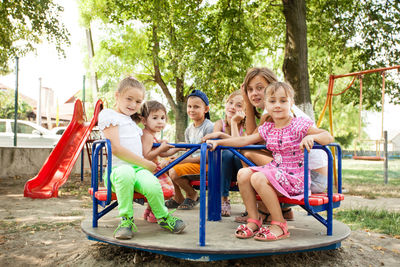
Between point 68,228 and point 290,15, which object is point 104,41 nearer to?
point 290,15

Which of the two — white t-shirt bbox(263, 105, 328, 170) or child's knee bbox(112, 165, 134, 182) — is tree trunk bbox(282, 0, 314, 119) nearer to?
white t-shirt bbox(263, 105, 328, 170)

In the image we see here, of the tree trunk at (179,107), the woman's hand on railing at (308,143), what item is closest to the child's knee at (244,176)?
the woman's hand on railing at (308,143)

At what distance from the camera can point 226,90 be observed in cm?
1116

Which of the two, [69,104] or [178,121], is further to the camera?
[69,104]

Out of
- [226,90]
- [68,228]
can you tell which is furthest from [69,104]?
[68,228]

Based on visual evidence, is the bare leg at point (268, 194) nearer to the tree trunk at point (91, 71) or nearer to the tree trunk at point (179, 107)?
the tree trunk at point (179, 107)

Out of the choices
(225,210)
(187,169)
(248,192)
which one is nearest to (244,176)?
(248,192)

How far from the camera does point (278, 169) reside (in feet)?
9.75

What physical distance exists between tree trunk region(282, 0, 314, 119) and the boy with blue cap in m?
4.11

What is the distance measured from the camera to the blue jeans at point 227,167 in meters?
3.82

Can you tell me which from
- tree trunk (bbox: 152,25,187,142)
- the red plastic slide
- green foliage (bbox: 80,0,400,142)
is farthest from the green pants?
tree trunk (bbox: 152,25,187,142)

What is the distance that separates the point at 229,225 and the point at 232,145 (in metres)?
0.78

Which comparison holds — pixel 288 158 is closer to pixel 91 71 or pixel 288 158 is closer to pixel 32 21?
pixel 32 21

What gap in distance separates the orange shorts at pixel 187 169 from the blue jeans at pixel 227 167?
1.21 feet
